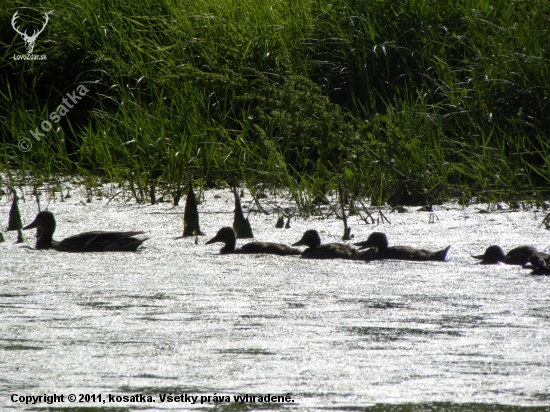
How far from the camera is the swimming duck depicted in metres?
4.03

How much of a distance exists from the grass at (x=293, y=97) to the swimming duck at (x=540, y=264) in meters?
1.90

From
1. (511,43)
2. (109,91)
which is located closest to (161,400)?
(511,43)

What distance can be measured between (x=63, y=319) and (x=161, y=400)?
39.4 inches

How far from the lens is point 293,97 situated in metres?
5.92

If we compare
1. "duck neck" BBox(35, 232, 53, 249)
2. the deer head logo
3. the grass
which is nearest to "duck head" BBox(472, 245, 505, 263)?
the grass

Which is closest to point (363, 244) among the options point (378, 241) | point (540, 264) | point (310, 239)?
point (378, 241)

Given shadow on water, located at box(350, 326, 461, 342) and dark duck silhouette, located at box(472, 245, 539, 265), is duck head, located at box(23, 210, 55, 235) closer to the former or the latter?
dark duck silhouette, located at box(472, 245, 539, 265)

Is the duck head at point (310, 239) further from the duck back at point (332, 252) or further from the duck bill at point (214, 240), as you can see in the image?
the duck bill at point (214, 240)

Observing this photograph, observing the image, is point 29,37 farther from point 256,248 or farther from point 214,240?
point 256,248

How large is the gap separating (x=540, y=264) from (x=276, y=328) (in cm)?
150

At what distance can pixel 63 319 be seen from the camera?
3256mm

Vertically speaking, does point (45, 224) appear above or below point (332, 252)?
above

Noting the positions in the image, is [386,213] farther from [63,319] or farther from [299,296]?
[63,319]

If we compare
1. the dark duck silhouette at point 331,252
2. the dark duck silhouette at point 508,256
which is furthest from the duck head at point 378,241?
the dark duck silhouette at point 508,256
